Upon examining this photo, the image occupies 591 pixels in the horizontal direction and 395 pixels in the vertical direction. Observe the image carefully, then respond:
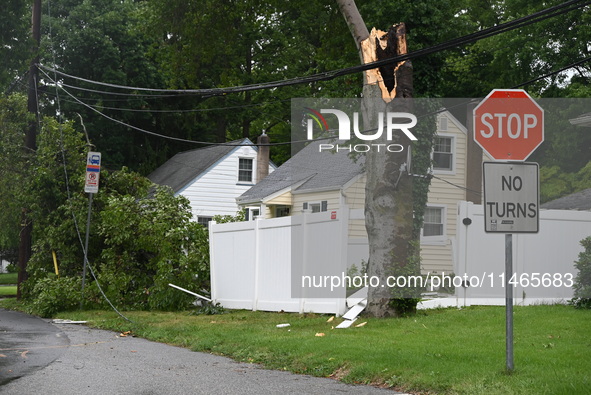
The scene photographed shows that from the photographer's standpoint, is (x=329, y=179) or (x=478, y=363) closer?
(x=478, y=363)

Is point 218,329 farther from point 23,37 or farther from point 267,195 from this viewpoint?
point 267,195

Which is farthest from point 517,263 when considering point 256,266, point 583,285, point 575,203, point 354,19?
point 575,203

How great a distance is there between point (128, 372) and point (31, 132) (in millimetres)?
16818

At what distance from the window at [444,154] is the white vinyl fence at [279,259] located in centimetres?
1137

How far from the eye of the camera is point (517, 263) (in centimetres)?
1630

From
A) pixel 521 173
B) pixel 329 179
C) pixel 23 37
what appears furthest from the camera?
pixel 329 179

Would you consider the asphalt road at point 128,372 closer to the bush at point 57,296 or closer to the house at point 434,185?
the bush at point 57,296

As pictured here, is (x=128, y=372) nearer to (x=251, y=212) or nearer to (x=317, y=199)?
(x=317, y=199)

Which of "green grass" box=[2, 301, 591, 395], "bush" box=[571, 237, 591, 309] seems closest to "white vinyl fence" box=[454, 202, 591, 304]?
"green grass" box=[2, 301, 591, 395]

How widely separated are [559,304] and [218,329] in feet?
20.8

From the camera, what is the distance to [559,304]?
15586mm

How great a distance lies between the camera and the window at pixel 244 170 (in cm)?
3856

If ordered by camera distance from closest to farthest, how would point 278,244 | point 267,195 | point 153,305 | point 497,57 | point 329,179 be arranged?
1. point 278,244
2. point 153,305
3. point 329,179
4. point 267,195
5. point 497,57

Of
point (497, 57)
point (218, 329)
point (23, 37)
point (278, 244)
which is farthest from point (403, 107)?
point (497, 57)
